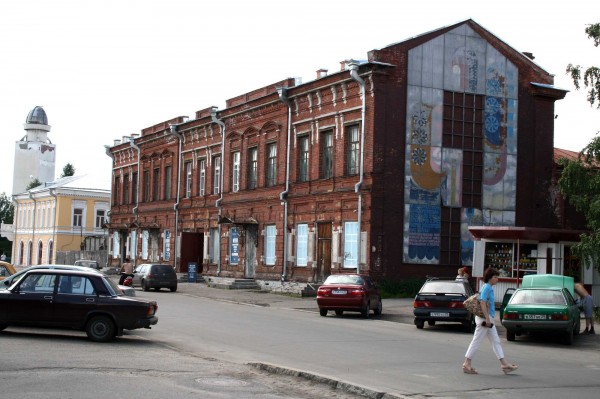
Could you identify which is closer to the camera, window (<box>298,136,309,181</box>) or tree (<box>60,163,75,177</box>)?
window (<box>298,136,309,181</box>)

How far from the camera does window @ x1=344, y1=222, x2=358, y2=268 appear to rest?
36.2 meters

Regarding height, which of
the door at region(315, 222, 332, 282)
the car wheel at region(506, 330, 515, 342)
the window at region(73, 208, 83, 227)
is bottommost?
the car wheel at region(506, 330, 515, 342)

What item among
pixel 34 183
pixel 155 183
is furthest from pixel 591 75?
pixel 34 183

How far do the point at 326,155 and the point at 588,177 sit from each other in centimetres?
1534

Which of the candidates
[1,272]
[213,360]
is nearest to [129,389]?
[213,360]

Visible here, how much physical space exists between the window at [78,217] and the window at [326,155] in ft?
158

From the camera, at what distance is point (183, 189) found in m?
54.2

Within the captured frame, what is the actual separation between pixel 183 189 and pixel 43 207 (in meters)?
35.7

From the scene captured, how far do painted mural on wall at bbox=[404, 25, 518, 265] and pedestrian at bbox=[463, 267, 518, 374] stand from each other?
2118 centimetres

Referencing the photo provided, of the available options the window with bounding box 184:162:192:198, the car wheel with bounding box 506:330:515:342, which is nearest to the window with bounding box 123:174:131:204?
the window with bounding box 184:162:192:198

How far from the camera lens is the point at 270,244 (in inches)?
1711

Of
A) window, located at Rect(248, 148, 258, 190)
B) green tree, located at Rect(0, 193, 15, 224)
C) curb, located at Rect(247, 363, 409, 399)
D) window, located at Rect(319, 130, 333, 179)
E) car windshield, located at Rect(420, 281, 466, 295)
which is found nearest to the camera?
curb, located at Rect(247, 363, 409, 399)

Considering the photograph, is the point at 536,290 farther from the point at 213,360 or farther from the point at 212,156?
the point at 212,156

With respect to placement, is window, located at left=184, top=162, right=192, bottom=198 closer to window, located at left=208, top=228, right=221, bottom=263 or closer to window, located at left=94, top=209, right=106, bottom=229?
window, located at left=208, top=228, right=221, bottom=263
